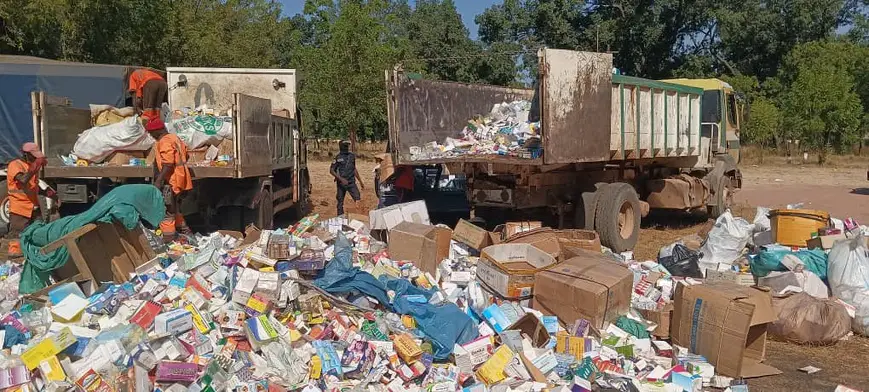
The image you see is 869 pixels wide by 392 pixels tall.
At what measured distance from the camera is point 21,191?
6996mm

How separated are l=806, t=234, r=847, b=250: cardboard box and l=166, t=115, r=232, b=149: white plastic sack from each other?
589cm

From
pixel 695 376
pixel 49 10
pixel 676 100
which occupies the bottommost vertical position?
pixel 695 376

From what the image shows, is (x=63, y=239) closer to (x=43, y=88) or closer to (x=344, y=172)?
(x=344, y=172)

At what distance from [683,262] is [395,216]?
9.24 ft

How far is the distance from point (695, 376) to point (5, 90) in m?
11.7

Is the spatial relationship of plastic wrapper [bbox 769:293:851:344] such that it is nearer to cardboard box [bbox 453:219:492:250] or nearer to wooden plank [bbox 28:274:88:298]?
cardboard box [bbox 453:219:492:250]

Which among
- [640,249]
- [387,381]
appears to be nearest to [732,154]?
[640,249]

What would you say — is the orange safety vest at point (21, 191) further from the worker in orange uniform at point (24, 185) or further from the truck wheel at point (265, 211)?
the truck wheel at point (265, 211)

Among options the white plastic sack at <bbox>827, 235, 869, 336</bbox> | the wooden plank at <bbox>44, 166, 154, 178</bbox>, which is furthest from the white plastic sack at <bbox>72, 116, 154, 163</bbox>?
the white plastic sack at <bbox>827, 235, 869, 336</bbox>

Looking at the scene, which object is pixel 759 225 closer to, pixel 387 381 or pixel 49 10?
pixel 387 381

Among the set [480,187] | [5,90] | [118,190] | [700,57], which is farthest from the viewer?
[700,57]

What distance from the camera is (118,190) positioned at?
5.57m

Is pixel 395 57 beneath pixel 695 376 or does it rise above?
above

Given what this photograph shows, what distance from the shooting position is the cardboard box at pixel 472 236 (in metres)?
6.61
